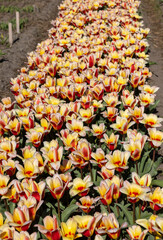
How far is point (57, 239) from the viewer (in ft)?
5.28

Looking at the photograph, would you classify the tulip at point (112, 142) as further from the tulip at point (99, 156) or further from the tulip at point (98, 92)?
the tulip at point (98, 92)

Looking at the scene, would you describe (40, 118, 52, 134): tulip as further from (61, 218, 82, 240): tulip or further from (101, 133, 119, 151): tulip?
(61, 218, 82, 240): tulip

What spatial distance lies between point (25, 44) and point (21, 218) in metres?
6.21

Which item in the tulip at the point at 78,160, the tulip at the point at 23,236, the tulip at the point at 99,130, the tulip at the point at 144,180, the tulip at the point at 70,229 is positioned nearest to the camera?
the tulip at the point at 23,236

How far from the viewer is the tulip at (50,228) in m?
1.55

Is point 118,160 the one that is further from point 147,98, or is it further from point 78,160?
point 147,98

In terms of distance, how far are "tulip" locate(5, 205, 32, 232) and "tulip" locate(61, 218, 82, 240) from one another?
0.69 ft

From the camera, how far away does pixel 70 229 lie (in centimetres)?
165

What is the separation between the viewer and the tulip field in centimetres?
166

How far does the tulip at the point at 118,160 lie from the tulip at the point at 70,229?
1.68 ft

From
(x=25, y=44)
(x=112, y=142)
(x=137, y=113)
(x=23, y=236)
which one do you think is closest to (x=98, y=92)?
(x=137, y=113)

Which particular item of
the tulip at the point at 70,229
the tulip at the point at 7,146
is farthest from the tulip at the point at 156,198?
the tulip at the point at 7,146

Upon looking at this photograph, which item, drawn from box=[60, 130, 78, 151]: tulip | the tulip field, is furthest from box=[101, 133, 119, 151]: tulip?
box=[60, 130, 78, 151]: tulip

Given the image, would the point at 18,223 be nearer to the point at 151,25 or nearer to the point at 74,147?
the point at 74,147
